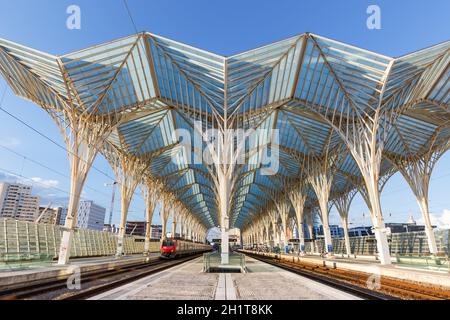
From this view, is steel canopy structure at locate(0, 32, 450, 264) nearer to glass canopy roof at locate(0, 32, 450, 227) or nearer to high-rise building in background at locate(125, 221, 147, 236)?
glass canopy roof at locate(0, 32, 450, 227)

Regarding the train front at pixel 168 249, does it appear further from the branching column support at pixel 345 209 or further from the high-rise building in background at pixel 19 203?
the high-rise building in background at pixel 19 203

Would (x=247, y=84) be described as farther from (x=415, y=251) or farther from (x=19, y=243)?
(x=415, y=251)

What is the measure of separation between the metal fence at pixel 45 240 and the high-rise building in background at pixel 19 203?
171 m

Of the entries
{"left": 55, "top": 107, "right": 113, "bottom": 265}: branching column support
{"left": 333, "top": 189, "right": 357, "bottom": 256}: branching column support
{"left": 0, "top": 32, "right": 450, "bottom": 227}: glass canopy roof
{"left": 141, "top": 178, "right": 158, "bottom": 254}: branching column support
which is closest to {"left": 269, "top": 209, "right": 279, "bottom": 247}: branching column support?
{"left": 333, "top": 189, "right": 357, "bottom": 256}: branching column support

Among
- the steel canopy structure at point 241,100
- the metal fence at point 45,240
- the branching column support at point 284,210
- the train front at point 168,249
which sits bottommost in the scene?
the train front at point 168,249

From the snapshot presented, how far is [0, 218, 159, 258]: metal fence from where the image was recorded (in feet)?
59.6

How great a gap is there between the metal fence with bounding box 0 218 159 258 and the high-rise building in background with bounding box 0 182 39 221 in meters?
171

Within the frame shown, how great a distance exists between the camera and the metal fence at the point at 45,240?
18.2 metres

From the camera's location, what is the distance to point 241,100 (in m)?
24.4

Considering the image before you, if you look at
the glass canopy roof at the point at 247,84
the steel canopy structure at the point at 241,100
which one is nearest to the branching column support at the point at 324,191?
the steel canopy structure at the point at 241,100

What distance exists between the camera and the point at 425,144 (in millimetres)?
29875

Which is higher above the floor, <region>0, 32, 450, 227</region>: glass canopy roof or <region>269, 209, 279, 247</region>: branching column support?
<region>0, 32, 450, 227</region>: glass canopy roof

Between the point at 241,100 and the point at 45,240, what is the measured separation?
21.7 m
